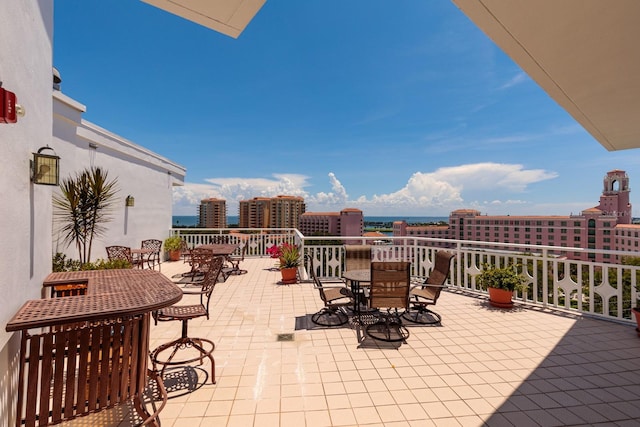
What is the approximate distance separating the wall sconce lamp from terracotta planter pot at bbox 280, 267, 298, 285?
4.28m

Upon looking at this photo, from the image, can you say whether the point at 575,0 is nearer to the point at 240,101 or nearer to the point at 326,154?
the point at 240,101

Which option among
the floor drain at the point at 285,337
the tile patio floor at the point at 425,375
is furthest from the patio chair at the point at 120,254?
the floor drain at the point at 285,337

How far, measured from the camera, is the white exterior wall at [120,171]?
16.2 feet

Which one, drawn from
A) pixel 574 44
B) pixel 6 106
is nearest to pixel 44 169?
pixel 6 106

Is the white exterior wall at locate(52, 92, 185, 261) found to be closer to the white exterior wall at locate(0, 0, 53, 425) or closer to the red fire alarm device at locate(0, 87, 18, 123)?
the white exterior wall at locate(0, 0, 53, 425)

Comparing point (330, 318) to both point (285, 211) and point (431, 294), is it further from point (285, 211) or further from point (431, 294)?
point (285, 211)

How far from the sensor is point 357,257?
4945 millimetres

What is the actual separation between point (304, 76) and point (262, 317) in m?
12.9

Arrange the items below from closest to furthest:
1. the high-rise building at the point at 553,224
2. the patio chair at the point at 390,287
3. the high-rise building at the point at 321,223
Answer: the patio chair at the point at 390,287, the high-rise building at the point at 553,224, the high-rise building at the point at 321,223

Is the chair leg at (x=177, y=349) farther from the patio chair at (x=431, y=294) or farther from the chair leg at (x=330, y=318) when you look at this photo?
the patio chair at (x=431, y=294)

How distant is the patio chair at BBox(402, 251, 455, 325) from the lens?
383 centimetres

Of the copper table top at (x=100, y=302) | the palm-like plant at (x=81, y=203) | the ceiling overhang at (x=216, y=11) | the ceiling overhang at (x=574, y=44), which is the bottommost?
the copper table top at (x=100, y=302)

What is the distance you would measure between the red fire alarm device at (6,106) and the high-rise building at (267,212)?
93.4ft

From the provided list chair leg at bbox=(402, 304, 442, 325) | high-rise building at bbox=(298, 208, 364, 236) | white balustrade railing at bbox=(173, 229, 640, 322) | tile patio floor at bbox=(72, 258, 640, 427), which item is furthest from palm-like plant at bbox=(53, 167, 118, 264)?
high-rise building at bbox=(298, 208, 364, 236)
